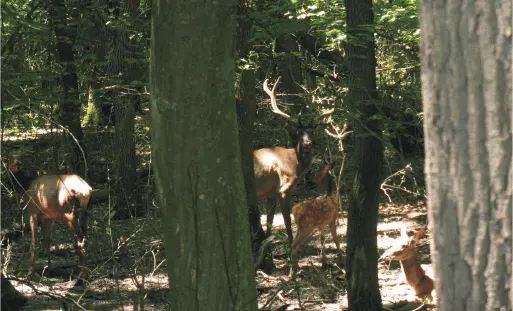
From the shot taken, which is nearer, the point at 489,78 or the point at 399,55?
the point at 489,78

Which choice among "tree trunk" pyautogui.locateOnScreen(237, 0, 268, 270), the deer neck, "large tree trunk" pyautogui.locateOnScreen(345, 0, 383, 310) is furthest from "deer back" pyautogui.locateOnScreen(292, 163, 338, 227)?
the deer neck

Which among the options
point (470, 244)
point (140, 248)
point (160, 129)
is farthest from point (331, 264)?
point (470, 244)

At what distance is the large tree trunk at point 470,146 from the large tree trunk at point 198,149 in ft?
7.65

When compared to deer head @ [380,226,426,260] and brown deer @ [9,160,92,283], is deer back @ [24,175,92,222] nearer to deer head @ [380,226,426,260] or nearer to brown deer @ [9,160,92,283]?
brown deer @ [9,160,92,283]

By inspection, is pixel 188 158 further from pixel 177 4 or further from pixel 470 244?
pixel 470 244

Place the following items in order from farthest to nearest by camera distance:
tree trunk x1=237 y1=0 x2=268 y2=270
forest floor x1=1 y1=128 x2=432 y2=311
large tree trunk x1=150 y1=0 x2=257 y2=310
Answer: tree trunk x1=237 y1=0 x2=268 y2=270, forest floor x1=1 y1=128 x2=432 y2=311, large tree trunk x1=150 y1=0 x2=257 y2=310

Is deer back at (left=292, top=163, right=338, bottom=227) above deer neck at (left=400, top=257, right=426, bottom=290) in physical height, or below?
above

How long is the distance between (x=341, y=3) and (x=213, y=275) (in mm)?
7070

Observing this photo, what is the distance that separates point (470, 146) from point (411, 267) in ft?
18.5

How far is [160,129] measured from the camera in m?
4.99

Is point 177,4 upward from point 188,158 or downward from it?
upward

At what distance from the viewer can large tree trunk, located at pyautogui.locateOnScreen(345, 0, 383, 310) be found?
788 centimetres

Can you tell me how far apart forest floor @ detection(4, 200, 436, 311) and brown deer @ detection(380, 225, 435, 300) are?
276mm

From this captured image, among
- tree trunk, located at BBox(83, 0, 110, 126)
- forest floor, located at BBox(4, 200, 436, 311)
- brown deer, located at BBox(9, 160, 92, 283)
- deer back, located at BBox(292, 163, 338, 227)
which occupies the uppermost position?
tree trunk, located at BBox(83, 0, 110, 126)
